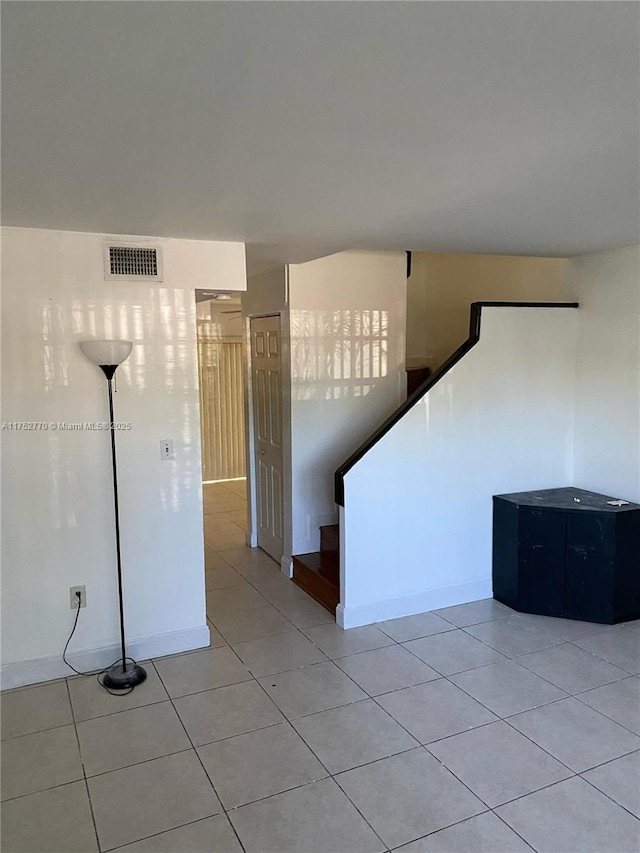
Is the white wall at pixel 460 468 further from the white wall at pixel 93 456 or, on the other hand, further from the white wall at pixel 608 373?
the white wall at pixel 93 456

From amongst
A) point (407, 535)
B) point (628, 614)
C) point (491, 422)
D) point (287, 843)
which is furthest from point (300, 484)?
point (287, 843)

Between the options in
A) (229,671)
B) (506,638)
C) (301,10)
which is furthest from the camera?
(506,638)

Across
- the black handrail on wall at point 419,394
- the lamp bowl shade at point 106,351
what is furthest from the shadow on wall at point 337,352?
the lamp bowl shade at point 106,351

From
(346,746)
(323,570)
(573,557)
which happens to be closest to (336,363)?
(323,570)

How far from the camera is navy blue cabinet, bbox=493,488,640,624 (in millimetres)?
3854

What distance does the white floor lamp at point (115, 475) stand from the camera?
9.78 feet

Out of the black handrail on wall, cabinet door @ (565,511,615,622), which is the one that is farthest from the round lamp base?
cabinet door @ (565,511,615,622)

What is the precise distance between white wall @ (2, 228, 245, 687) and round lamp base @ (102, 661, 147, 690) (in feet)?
0.32

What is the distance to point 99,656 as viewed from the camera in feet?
11.1

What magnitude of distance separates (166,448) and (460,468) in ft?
6.50

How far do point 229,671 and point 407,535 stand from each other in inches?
56.0

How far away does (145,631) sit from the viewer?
3.49m

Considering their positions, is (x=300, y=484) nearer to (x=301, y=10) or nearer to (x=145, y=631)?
(x=145, y=631)

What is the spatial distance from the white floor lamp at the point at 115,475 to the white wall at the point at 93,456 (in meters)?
0.08
